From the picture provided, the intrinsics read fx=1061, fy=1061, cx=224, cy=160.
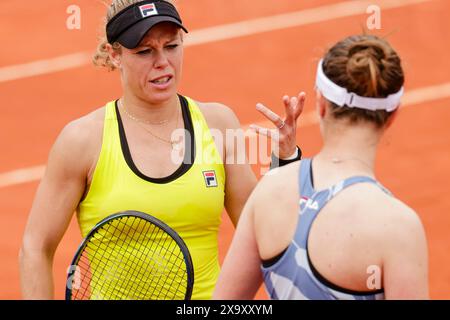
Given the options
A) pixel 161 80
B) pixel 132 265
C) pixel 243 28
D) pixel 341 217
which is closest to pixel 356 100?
pixel 341 217

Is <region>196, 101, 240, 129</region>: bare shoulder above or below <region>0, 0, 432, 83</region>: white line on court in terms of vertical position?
below

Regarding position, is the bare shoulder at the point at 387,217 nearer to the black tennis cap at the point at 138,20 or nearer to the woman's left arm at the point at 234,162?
the woman's left arm at the point at 234,162

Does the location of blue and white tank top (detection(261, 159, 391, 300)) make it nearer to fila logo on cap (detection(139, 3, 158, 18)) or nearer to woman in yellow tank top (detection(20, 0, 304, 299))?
woman in yellow tank top (detection(20, 0, 304, 299))

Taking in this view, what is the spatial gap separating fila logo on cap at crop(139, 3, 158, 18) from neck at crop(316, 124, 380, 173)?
1.55 metres

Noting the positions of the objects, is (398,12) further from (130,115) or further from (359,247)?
(359,247)

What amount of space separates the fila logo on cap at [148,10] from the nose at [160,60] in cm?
18

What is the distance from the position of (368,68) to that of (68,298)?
1.67m

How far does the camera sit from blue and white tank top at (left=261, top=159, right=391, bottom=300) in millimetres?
3619

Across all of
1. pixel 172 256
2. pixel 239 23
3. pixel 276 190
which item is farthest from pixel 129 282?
pixel 239 23

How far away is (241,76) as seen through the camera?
11.1 m

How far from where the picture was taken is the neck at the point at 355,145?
373 cm

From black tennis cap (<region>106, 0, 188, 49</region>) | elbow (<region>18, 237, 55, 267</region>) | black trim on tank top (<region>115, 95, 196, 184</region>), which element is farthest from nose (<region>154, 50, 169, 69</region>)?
elbow (<region>18, 237, 55, 267</region>)
